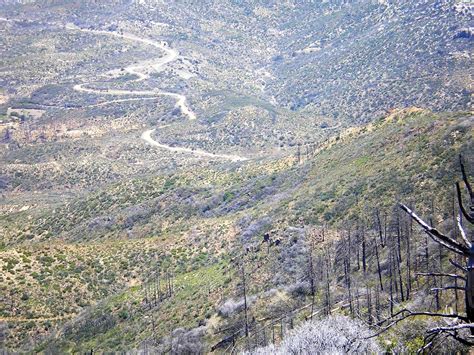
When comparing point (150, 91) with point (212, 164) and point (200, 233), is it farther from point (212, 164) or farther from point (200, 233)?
point (200, 233)

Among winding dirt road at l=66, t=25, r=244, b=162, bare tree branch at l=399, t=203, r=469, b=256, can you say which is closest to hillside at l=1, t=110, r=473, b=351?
bare tree branch at l=399, t=203, r=469, b=256

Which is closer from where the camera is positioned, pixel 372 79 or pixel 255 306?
pixel 255 306

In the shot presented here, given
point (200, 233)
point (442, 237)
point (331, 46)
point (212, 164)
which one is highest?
point (331, 46)

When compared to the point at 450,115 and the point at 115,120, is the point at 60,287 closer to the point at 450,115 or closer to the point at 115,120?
the point at 450,115

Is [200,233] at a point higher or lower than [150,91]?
lower

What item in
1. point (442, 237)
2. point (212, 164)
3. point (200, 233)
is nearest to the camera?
point (442, 237)

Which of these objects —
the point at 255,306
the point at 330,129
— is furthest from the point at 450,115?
the point at 330,129

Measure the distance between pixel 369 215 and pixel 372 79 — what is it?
7929cm

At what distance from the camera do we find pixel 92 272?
48500mm

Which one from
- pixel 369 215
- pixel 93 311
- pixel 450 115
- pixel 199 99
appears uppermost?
pixel 199 99

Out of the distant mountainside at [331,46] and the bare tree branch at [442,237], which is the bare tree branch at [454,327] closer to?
the bare tree branch at [442,237]

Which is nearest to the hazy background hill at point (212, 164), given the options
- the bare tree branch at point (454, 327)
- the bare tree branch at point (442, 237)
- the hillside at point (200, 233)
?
the hillside at point (200, 233)

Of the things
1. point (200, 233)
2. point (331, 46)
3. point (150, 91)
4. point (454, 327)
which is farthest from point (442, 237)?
point (331, 46)

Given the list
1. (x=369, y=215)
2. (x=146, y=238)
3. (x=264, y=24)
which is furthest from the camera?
(x=264, y=24)
